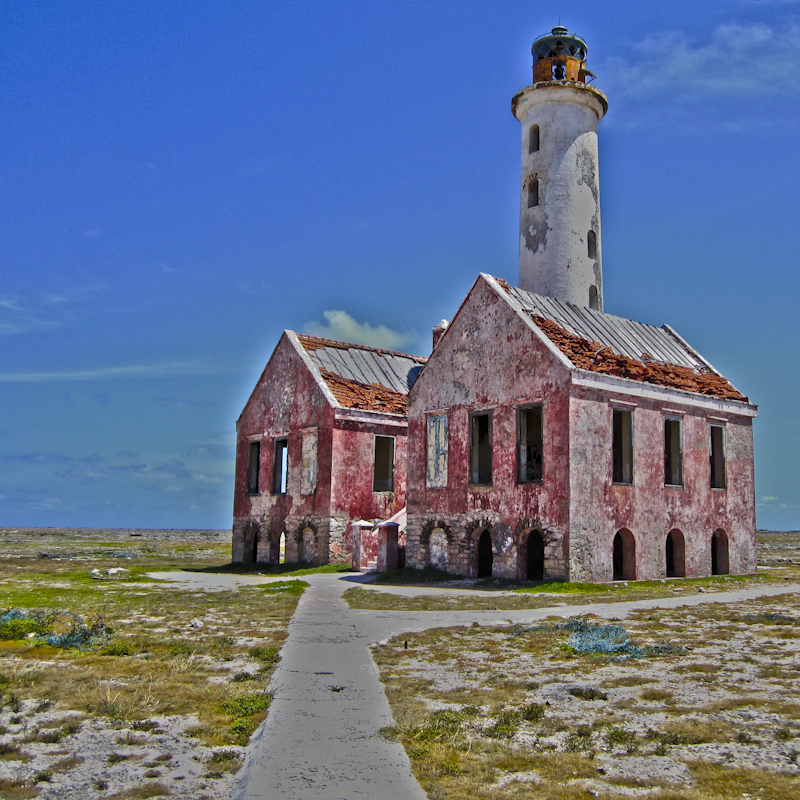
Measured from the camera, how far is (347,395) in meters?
28.2

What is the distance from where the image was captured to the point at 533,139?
2927 centimetres

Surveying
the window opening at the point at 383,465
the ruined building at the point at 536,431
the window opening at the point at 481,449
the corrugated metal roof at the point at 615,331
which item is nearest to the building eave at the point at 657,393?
the ruined building at the point at 536,431

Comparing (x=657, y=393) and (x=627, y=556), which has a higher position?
(x=657, y=393)

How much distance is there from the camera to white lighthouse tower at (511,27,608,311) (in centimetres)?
2788

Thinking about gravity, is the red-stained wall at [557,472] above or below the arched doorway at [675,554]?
above

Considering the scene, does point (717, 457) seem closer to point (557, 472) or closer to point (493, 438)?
point (557, 472)

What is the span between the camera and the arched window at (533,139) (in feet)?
95.6

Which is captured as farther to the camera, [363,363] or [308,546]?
[363,363]

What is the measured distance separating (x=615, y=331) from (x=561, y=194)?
613 centimetres

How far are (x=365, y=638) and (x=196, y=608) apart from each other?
5.07 meters

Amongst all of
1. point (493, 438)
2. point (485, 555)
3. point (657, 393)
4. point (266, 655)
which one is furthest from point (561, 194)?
point (266, 655)

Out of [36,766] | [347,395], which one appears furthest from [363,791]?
[347,395]

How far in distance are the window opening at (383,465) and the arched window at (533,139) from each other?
1168 cm

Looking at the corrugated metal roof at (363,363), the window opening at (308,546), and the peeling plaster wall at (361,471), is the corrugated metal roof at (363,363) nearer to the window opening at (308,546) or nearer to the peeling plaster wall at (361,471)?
the peeling plaster wall at (361,471)
